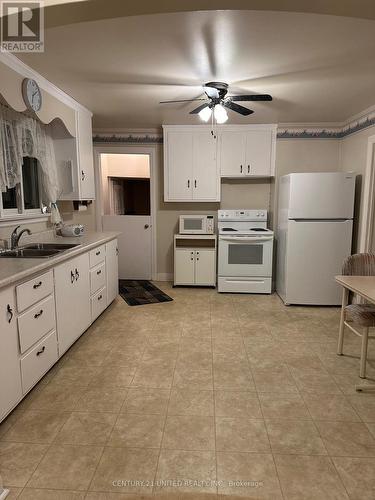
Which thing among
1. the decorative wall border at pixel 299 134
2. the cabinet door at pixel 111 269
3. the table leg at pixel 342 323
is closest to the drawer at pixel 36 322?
the cabinet door at pixel 111 269

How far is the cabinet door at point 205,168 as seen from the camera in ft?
14.7

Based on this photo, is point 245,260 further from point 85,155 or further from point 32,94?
point 32,94

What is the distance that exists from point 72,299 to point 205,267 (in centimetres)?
225

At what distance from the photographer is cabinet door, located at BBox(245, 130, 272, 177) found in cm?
439

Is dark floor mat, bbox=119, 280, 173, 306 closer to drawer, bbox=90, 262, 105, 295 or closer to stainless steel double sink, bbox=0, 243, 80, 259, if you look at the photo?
drawer, bbox=90, 262, 105, 295

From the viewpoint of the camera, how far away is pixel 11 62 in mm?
2260

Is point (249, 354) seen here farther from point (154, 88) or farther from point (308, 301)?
point (154, 88)

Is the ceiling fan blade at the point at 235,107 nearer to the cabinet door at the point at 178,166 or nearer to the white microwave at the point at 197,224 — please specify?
the cabinet door at the point at 178,166

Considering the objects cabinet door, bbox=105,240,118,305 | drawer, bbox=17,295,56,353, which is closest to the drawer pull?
drawer, bbox=17,295,56,353

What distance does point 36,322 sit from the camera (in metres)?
2.20

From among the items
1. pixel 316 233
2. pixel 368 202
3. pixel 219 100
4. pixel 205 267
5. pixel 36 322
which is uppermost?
pixel 219 100

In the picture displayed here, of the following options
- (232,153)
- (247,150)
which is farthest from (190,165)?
(247,150)

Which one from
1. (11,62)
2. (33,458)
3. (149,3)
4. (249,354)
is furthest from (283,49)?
(33,458)

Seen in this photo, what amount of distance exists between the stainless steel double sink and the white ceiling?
1.43 metres
